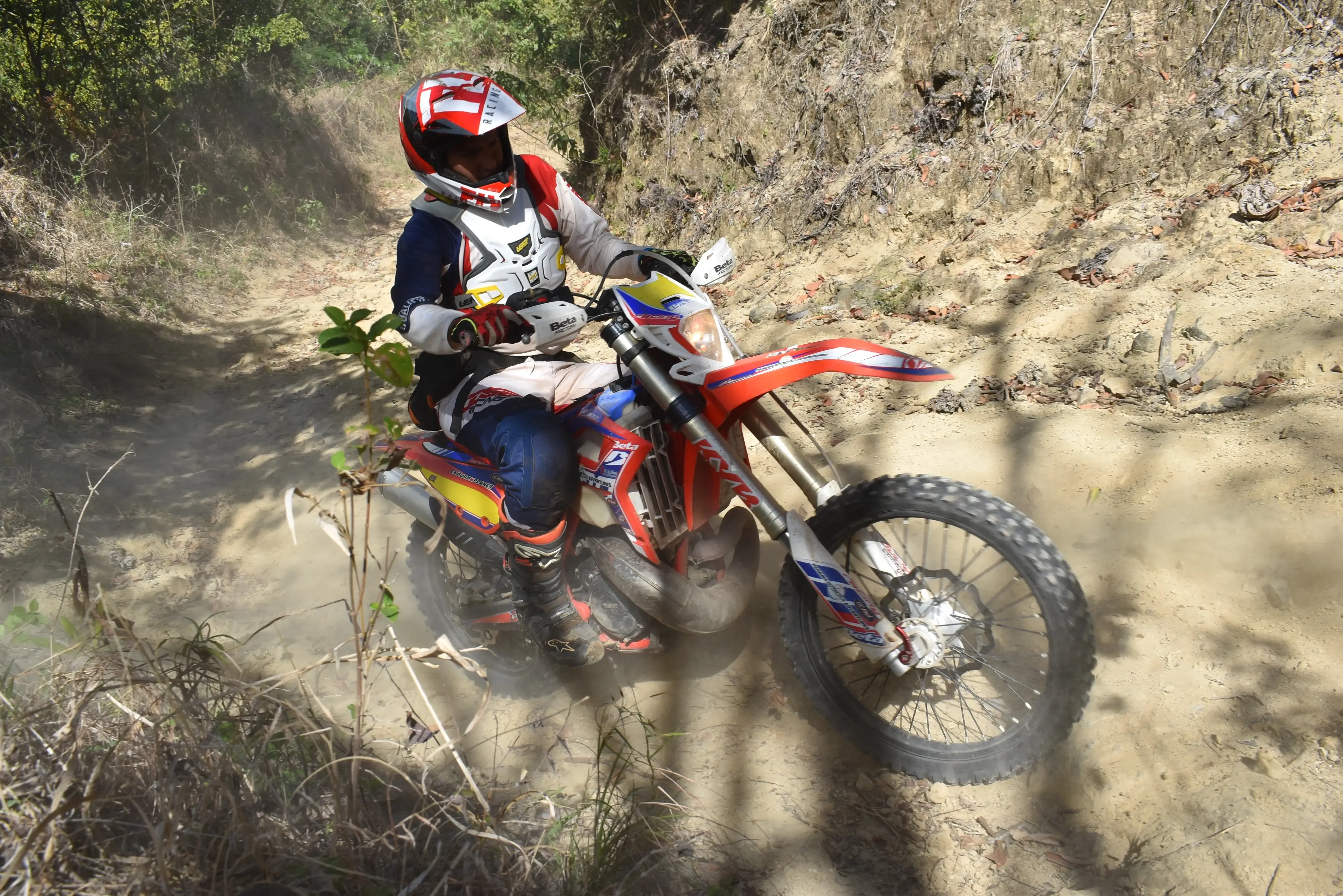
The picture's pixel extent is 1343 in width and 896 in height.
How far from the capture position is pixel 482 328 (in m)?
2.70

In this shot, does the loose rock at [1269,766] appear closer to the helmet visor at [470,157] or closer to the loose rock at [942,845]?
the loose rock at [942,845]

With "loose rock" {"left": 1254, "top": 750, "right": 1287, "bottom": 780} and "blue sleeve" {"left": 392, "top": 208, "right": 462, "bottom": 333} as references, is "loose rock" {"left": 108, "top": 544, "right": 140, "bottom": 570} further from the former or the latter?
"loose rock" {"left": 1254, "top": 750, "right": 1287, "bottom": 780}

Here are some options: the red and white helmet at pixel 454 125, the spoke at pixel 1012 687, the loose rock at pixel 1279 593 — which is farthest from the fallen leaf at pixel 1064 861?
the red and white helmet at pixel 454 125

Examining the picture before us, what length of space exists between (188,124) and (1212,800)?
13217 mm

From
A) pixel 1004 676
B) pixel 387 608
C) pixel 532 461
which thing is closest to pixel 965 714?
pixel 1004 676

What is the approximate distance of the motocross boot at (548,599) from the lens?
3.10 metres

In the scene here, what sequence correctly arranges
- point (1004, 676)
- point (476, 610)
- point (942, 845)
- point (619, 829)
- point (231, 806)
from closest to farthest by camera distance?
point (231, 806)
point (619, 829)
point (942, 845)
point (1004, 676)
point (476, 610)

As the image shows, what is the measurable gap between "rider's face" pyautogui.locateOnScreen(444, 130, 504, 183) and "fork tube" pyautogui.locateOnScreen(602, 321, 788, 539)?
854 millimetres

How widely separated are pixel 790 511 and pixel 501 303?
130 centimetres

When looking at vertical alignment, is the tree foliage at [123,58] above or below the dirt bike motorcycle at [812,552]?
above

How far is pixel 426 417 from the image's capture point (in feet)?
11.3

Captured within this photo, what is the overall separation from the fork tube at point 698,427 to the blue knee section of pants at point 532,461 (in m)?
0.41

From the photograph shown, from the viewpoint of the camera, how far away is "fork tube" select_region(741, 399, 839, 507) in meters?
2.72

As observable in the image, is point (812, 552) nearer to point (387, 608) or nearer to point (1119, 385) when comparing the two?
point (387, 608)
